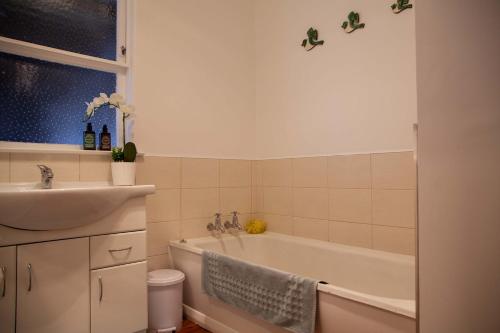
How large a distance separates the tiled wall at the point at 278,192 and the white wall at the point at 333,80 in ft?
0.47

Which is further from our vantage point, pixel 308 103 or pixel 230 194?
pixel 230 194

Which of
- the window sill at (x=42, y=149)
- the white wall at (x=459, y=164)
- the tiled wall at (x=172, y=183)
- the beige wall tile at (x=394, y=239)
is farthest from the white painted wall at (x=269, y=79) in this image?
the white wall at (x=459, y=164)

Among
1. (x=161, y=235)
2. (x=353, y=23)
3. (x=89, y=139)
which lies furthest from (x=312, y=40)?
(x=161, y=235)

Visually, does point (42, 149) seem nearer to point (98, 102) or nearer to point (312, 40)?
point (98, 102)

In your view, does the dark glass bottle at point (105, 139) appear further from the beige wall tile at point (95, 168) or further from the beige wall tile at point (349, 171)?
the beige wall tile at point (349, 171)

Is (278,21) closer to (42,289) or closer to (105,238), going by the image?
(105,238)

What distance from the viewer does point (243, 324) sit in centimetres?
177

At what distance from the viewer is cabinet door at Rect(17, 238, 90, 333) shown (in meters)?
1.40

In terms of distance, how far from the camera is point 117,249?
1667 mm

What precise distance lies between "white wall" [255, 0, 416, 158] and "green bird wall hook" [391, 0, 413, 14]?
1.3 inches

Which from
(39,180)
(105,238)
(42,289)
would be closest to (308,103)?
(105,238)

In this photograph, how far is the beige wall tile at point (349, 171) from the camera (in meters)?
2.07

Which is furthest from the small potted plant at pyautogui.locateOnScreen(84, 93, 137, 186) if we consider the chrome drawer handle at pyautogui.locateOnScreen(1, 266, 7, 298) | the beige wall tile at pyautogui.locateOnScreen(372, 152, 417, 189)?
the beige wall tile at pyautogui.locateOnScreen(372, 152, 417, 189)

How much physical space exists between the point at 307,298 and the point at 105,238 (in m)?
1.04
